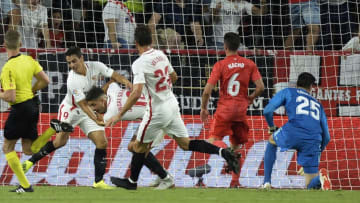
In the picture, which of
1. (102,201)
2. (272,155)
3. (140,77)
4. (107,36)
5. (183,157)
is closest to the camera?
(102,201)

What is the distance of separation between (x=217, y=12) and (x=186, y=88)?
68.8 inches

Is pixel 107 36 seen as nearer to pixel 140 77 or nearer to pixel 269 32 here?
pixel 269 32

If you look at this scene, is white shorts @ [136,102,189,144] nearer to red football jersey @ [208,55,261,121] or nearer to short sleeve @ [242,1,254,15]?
red football jersey @ [208,55,261,121]

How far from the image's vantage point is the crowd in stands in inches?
561

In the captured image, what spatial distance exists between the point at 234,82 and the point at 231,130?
28.0 inches

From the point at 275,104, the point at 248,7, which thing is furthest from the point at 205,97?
the point at 248,7

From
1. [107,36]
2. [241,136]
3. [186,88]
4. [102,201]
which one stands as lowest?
[102,201]

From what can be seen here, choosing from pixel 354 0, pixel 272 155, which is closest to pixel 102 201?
pixel 272 155

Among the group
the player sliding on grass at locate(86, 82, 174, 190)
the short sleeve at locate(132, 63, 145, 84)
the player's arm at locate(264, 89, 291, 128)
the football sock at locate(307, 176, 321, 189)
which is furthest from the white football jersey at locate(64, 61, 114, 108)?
the football sock at locate(307, 176, 321, 189)

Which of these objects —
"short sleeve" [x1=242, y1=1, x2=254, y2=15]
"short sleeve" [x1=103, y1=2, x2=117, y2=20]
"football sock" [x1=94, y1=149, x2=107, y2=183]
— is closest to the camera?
"football sock" [x1=94, y1=149, x2=107, y2=183]

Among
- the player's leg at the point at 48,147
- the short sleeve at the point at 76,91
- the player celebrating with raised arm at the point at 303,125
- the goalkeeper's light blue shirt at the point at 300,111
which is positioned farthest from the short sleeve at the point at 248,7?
the player's leg at the point at 48,147

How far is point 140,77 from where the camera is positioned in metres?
9.77

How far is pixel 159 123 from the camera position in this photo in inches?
399

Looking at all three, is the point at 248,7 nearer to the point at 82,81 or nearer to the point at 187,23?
the point at 187,23
